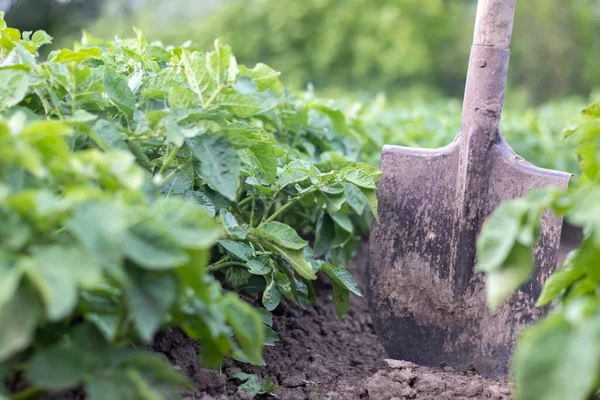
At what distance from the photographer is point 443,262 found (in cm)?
209

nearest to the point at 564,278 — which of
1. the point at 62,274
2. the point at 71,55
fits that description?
the point at 62,274

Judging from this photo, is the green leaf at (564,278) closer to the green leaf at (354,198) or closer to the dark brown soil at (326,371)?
the dark brown soil at (326,371)

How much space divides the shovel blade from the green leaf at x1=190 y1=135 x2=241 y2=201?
841 mm

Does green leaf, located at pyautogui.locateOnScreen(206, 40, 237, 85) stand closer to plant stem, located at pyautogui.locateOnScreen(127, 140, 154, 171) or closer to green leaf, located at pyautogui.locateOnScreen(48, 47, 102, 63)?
plant stem, located at pyautogui.locateOnScreen(127, 140, 154, 171)

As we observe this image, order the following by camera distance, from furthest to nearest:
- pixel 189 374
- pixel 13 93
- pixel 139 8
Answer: pixel 139 8 → pixel 189 374 → pixel 13 93

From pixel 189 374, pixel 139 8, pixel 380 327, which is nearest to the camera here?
pixel 189 374

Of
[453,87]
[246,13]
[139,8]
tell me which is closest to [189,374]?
[246,13]

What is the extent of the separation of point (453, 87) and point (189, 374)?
1558 cm

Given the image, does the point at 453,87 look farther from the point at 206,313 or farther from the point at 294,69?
the point at 206,313

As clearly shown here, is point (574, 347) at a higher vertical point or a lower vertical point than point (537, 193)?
lower

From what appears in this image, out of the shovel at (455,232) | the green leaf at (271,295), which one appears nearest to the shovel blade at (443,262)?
the shovel at (455,232)

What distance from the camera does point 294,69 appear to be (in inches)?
539

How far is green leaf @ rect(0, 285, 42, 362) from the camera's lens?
36.6 inches

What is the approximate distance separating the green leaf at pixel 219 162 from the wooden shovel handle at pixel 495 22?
1089mm
